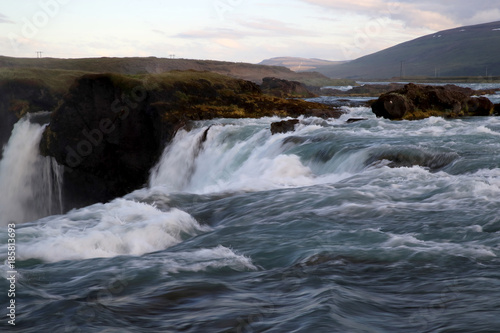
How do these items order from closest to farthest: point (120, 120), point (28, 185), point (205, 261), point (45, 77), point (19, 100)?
1. point (205, 261)
2. point (120, 120)
3. point (28, 185)
4. point (19, 100)
5. point (45, 77)

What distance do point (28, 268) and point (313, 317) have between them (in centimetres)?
490

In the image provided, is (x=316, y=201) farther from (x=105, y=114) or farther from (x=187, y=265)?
(x=105, y=114)

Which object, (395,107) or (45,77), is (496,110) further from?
(45,77)

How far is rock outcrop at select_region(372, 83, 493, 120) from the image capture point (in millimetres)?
27250

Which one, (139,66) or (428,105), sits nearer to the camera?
(428,105)

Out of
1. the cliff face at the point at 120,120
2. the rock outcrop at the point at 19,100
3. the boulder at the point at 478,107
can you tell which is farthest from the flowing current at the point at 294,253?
the rock outcrop at the point at 19,100

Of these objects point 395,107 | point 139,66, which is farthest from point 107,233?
point 139,66

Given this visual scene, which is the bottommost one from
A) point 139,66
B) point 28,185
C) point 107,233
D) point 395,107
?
point 28,185

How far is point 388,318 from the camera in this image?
5.99 metres

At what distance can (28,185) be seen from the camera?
31.3 metres

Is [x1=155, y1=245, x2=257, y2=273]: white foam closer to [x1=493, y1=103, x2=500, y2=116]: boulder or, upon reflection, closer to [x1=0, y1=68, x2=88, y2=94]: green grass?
[x1=493, y1=103, x2=500, y2=116]: boulder

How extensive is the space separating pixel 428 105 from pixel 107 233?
21.7 metres

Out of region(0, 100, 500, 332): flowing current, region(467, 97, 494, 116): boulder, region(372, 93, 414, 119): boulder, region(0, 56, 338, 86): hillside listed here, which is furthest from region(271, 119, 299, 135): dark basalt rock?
region(0, 56, 338, 86): hillside

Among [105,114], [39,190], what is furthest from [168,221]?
[39,190]
